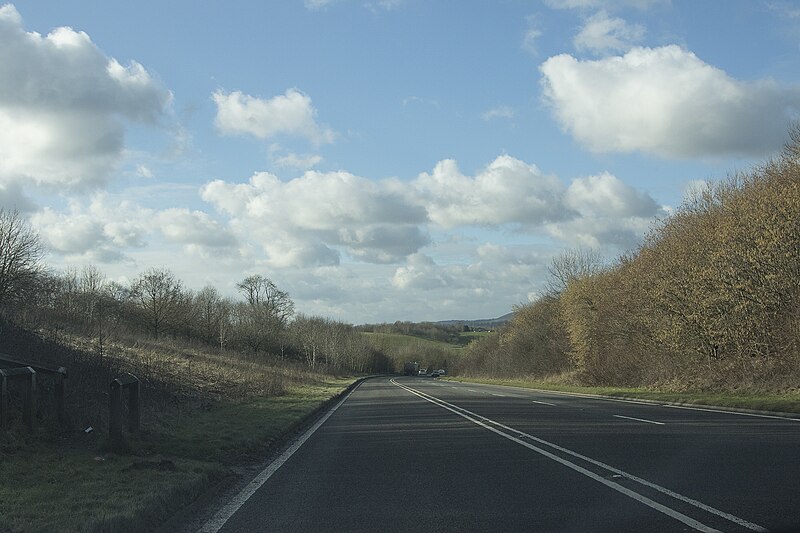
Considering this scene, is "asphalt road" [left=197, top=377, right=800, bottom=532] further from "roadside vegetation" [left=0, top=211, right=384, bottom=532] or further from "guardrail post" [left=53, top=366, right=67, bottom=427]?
"guardrail post" [left=53, top=366, right=67, bottom=427]

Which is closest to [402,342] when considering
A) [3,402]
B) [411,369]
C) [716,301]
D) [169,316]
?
[411,369]

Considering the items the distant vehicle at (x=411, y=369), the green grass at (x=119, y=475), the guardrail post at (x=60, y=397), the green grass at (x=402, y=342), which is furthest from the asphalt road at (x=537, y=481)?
the green grass at (x=402, y=342)

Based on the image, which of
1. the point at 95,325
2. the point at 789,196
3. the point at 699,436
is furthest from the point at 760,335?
the point at 95,325

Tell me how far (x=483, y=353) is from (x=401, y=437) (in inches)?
3747

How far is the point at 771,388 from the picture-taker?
26.9 m

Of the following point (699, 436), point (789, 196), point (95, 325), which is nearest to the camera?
point (699, 436)

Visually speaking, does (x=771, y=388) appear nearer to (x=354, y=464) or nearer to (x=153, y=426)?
(x=354, y=464)

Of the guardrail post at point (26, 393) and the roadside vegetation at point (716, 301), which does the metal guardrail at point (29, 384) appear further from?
the roadside vegetation at point (716, 301)

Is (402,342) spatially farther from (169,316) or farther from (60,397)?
(60,397)

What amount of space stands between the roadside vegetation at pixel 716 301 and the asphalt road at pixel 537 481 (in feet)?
34.7

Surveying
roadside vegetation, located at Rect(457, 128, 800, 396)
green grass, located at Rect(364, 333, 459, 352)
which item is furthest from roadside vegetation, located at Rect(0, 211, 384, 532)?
green grass, located at Rect(364, 333, 459, 352)

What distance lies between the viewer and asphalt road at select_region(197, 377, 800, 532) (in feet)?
23.9

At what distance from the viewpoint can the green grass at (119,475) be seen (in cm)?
722

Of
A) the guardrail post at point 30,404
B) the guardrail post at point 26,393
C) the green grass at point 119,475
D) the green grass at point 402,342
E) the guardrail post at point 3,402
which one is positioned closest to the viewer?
the green grass at point 119,475
